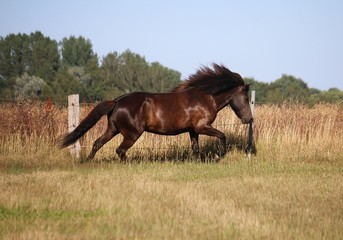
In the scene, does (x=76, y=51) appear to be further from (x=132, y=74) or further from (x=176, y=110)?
(x=176, y=110)

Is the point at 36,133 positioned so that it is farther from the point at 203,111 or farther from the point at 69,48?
the point at 69,48

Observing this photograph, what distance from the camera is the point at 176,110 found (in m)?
10.5

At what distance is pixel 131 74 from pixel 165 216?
62353mm

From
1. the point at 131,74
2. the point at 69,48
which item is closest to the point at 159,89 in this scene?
the point at 131,74

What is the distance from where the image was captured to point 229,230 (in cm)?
481

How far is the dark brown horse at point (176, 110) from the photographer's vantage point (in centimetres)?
995

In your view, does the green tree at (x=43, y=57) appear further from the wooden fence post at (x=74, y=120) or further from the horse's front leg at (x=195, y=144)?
the horse's front leg at (x=195, y=144)

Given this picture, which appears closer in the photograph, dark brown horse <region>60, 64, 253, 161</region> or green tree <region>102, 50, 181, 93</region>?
dark brown horse <region>60, 64, 253, 161</region>

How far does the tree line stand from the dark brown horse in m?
37.9

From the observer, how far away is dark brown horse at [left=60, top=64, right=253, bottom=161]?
32.7 ft

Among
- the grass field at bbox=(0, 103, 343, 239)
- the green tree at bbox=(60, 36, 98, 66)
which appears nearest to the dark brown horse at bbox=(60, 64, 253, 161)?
the grass field at bbox=(0, 103, 343, 239)

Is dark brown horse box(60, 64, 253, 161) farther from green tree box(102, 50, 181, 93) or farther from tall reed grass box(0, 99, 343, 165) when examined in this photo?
green tree box(102, 50, 181, 93)

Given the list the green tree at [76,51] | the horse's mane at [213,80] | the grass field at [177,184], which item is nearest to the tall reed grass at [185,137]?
the grass field at [177,184]

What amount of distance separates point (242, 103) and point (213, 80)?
100 cm
